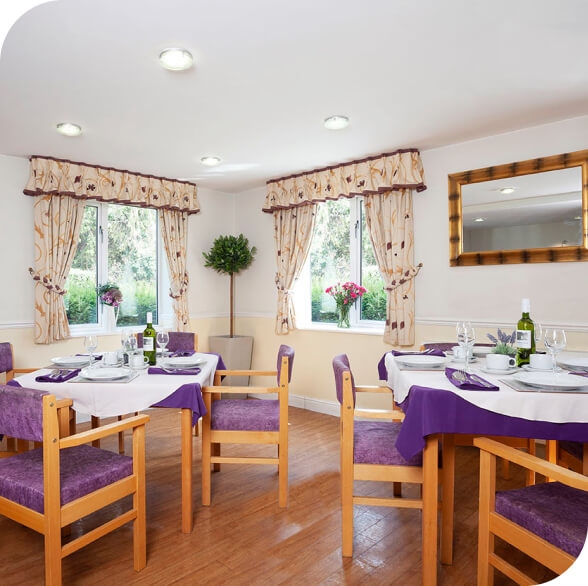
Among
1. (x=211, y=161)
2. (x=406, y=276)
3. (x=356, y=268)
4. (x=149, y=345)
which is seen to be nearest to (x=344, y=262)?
(x=356, y=268)

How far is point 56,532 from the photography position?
63.9 inches

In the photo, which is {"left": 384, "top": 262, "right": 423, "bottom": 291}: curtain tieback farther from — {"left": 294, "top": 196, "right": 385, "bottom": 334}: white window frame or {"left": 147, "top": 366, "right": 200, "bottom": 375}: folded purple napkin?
{"left": 147, "top": 366, "right": 200, "bottom": 375}: folded purple napkin

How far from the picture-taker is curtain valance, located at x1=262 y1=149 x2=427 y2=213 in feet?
12.8

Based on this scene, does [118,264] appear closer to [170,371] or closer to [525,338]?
[170,371]

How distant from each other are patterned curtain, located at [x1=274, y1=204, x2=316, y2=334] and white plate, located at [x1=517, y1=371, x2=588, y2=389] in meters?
3.05

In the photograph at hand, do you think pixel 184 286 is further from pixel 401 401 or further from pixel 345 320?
pixel 401 401

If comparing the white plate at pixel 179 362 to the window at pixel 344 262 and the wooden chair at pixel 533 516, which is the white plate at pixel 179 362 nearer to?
the wooden chair at pixel 533 516

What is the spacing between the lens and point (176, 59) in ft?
7.69

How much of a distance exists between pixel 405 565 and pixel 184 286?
12.4ft

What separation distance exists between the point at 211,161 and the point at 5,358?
2.48m

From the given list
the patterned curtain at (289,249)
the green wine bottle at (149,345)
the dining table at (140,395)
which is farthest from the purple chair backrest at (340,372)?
the patterned curtain at (289,249)

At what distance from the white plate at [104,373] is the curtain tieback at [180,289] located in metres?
Result: 2.56

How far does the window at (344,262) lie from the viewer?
4.49 m

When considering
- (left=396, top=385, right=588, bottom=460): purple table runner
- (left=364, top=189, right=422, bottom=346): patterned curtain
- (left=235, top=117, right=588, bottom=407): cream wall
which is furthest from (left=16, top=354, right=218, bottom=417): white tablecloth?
(left=235, top=117, right=588, bottom=407): cream wall
